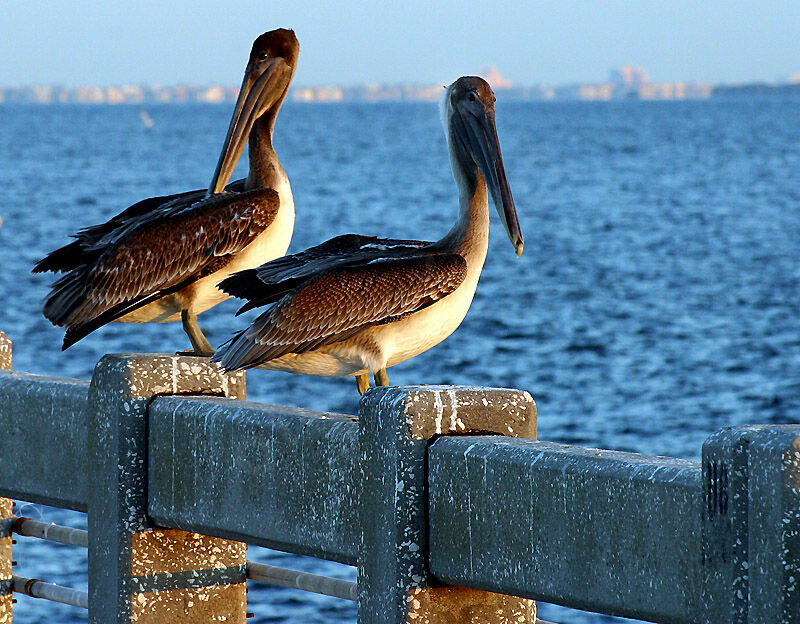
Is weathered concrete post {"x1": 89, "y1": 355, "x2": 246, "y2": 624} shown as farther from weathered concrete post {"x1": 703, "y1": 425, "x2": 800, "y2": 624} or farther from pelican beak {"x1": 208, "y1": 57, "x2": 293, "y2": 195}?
pelican beak {"x1": 208, "y1": 57, "x2": 293, "y2": 195}

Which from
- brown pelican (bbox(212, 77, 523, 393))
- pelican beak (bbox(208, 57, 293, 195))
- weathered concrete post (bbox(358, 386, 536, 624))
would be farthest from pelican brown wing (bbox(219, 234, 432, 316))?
weathered concrete post (bbox(358, 386, 536, 624))

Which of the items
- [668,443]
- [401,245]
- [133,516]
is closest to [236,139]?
[401,245]

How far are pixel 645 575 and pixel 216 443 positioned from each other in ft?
4.36

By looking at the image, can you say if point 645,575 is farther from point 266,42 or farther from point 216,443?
point 266,42

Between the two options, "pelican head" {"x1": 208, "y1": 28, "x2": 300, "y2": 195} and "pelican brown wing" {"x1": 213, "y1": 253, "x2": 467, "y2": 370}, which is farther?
"pelican head" {"x1": 208, "y1": 28, "x2": 300, "y2": 195}

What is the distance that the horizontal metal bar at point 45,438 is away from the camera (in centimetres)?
375

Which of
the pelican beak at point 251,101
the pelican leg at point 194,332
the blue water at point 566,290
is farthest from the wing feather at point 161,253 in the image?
the blue water at point 566,290

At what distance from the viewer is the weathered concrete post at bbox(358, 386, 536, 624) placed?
9.23ft

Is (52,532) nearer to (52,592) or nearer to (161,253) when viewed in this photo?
(52,592)

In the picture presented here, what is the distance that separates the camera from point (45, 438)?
385 centimetres

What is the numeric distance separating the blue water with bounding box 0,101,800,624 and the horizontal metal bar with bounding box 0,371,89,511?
292 inches

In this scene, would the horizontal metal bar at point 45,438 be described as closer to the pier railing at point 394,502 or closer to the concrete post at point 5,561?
the pier railing at point 394,502

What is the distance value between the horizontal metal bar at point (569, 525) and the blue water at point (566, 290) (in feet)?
28.5

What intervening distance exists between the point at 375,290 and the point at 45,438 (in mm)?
1203
